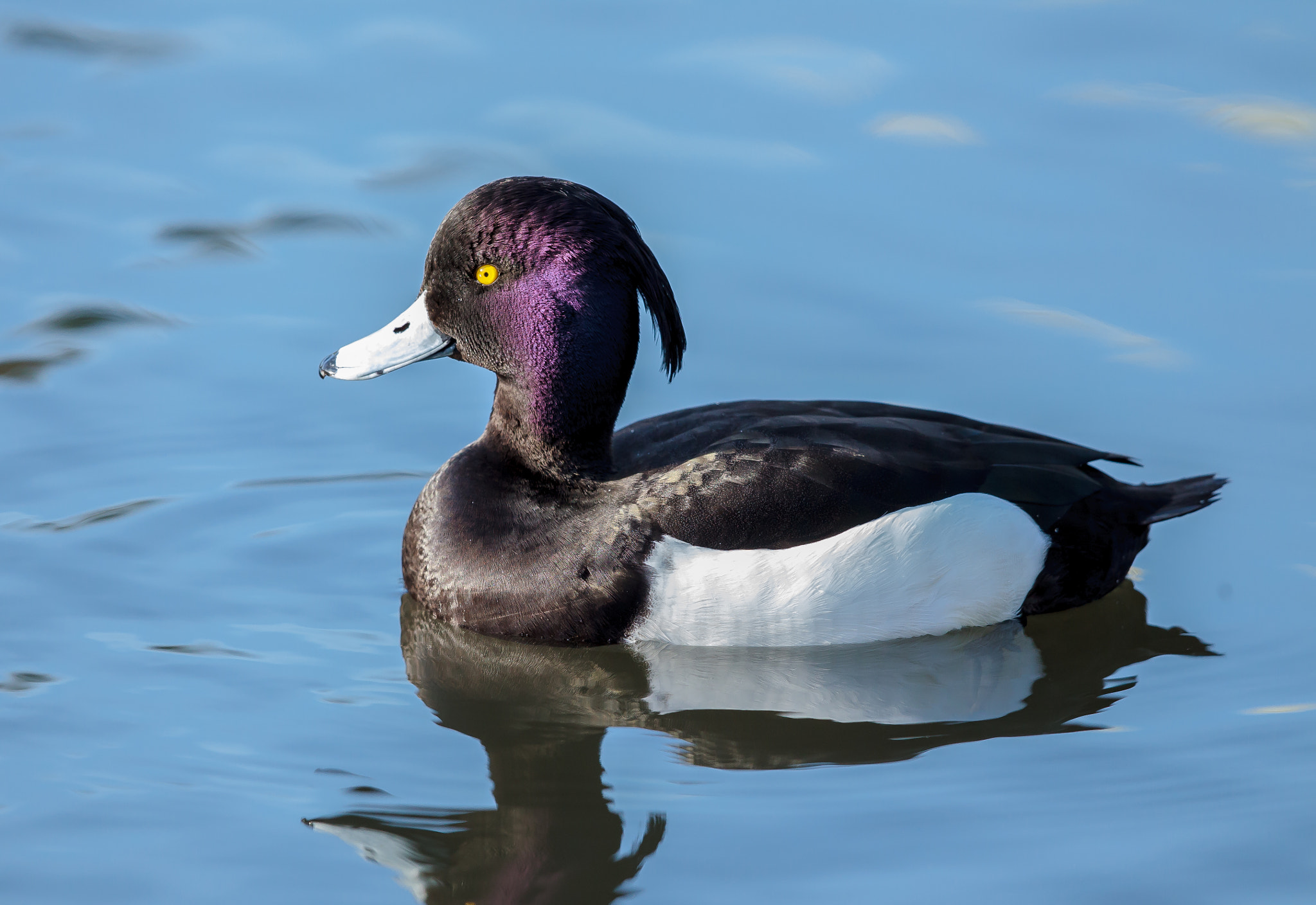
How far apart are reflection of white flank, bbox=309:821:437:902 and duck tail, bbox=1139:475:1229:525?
3035mm

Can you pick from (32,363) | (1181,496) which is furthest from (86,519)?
(1181,496)

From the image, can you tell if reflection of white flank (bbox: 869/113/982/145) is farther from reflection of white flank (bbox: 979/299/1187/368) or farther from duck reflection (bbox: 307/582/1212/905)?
duck reflection (bbox: 307/582/1212/905)

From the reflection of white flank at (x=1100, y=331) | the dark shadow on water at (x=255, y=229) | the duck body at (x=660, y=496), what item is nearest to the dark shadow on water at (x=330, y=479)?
the duck body at (x=660, y=496)

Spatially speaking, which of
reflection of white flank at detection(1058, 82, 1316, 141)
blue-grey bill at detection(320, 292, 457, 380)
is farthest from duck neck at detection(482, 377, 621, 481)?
reflection of white flank at detection(1058, 82, 1316, 141)

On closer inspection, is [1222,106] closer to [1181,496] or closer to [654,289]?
[1181,496]

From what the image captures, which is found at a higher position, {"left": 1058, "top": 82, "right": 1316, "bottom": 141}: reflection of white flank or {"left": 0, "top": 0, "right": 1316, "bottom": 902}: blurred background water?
{"left": 1058, "top": 82, "right": 1316, "bottom": 141}: reflection of white flank

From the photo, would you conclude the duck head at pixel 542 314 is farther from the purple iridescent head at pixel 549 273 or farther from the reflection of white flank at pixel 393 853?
the reflection of white flank at pixel 393 853

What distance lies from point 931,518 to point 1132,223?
10.8 ft

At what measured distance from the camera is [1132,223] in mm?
8438

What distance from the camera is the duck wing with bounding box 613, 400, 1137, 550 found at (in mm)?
5719

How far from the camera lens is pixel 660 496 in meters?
5.80

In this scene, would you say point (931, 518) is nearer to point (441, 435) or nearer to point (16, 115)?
point (441, 435)

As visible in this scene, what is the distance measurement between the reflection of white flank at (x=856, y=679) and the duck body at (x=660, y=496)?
0.07 metres

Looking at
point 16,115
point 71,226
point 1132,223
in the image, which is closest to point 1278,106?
point 1132,223
